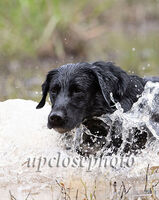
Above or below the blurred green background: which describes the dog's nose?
below

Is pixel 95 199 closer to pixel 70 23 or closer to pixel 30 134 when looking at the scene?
pixel 30 134

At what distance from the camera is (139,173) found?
4.92 m

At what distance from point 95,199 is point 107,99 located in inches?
50.4

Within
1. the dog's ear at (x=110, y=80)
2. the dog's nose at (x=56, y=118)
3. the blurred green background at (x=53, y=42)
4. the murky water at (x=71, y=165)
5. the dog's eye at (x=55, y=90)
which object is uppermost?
the blurred green background at (x=53, y=42)

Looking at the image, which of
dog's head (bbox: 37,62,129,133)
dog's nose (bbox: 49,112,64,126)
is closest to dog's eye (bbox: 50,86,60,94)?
dog's head (bbox: 37,62,129,133)

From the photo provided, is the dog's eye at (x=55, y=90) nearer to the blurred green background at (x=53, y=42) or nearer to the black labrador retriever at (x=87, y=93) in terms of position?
the black labrador retriever at (x=87, y=93)

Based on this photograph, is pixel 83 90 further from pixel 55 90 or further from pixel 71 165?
pixel 71 165

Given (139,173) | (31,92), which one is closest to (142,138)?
(139,173)

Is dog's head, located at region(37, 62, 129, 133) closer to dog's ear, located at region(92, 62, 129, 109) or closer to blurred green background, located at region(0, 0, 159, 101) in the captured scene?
dog's ear, located at region(92, 62, 129, 109)

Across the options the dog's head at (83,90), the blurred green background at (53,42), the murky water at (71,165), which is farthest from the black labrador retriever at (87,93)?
the blurred green background at (53,42)

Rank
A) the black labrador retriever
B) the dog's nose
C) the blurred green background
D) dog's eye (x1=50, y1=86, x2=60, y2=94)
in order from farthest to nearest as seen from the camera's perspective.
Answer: the blurred green background
dog's eye (x1=50, y1=86, x2=60, y2=94)
the black labrador retriever
the dog's nose

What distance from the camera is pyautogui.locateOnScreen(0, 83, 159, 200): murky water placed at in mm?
4523

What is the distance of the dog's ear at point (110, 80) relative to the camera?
5133mm

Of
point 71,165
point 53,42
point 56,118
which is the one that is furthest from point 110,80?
point 53,42
